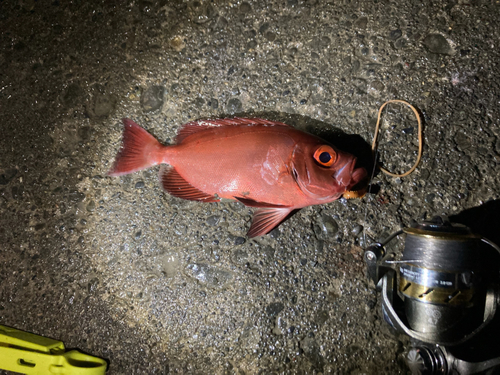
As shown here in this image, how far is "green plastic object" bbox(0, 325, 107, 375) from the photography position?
208 centimetres

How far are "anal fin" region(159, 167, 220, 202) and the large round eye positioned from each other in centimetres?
76

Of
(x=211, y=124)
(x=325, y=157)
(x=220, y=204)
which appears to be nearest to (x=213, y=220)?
(x=220, y=204)

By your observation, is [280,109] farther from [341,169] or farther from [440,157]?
[440,157]

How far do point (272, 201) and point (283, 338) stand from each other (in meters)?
1.00

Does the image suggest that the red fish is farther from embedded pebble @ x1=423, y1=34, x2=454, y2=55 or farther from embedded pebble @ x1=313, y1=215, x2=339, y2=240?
embedded pebble @ x1=423, y1=34, x2=454, y2=55

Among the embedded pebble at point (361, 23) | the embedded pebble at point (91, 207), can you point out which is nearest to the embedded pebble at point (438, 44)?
the embedded pebble at point (361, 23)

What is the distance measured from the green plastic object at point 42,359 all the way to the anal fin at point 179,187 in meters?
1.43

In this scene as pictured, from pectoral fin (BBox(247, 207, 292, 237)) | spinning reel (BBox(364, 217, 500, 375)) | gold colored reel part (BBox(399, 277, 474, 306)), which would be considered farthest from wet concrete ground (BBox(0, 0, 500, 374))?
gold colored reel part (BBox(399, 277, 474, 306))

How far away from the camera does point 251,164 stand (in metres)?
1.85

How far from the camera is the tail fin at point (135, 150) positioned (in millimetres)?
2074

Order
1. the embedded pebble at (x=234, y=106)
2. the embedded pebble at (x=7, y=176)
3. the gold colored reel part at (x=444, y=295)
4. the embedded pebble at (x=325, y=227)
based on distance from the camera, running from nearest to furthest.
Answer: the gold colored reel part at (x=444, y=295) < the embedded pebble at (x=325, y=227) < the embedded pebble at (x=234, y=106) < the embedded pebble at (x=7, y=176)

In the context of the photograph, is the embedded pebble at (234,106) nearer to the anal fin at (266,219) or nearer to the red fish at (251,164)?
the red fish at (251,164)

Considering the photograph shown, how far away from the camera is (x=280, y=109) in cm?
216

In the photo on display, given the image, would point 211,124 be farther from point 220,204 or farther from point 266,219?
point 266,219
